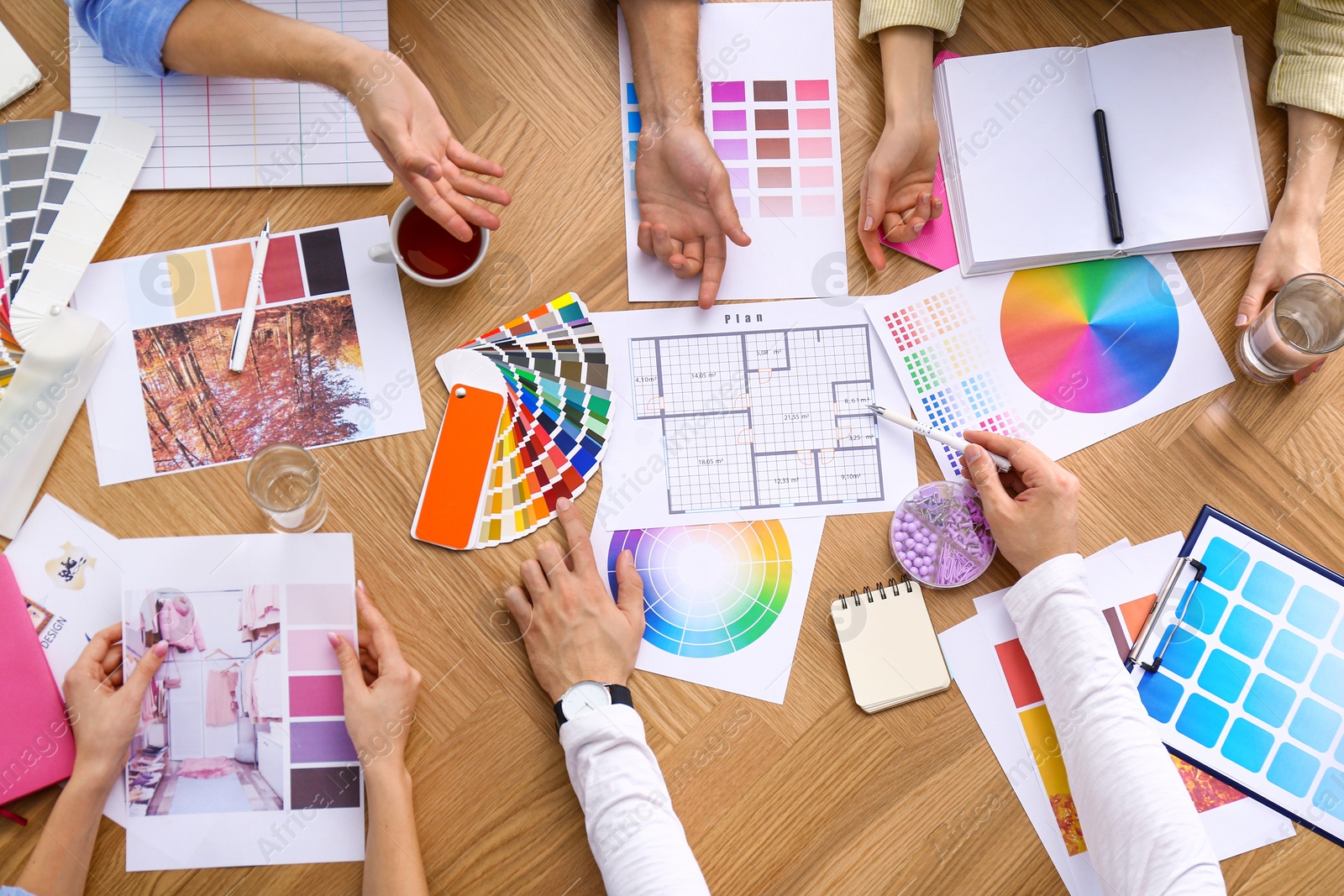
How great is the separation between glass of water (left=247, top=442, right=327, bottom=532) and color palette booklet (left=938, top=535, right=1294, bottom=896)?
806 mm

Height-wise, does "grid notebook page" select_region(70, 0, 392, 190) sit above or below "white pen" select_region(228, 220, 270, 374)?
above

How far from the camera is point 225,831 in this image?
969mm

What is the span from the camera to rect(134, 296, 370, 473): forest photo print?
103 centimetres

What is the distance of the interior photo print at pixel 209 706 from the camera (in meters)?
0.98

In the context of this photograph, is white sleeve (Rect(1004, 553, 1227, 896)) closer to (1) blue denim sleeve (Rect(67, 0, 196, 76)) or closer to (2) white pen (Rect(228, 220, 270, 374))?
(2) white pen (Rect(228, 220, 270, 374))

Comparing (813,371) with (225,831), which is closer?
(225,831)

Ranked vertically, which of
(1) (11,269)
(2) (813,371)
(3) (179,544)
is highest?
(1) (11,269)

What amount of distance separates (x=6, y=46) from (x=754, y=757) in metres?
1.32

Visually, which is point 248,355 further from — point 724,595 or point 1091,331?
point 1091,331

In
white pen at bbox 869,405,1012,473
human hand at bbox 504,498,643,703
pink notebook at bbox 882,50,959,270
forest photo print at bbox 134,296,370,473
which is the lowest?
human hand at bbox 504,498,643,703

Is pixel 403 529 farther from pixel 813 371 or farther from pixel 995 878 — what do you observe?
pixel 995 878

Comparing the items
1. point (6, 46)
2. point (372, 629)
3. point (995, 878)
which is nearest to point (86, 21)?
point (6, 46)

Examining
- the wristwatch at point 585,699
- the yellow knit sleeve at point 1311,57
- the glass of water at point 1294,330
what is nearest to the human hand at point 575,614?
the wristwatch at point 585,699

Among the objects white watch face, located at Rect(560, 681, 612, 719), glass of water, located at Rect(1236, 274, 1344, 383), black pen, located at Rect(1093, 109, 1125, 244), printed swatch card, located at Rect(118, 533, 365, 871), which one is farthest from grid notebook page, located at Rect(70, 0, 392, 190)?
glass of water, located at Rect(1236, 274, 1344, 383)
